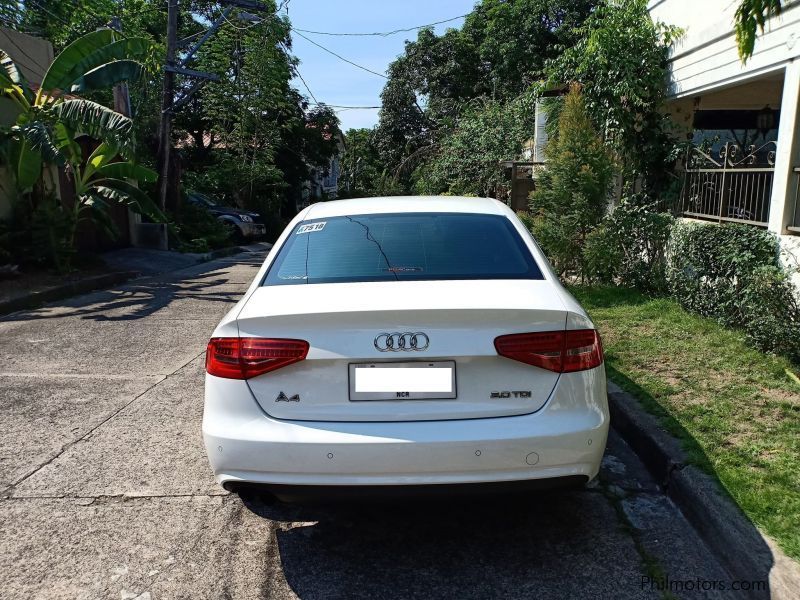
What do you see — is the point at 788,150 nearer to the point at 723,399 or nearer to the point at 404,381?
the point at 723,399

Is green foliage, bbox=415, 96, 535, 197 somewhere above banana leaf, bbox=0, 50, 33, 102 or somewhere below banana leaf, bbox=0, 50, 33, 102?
below

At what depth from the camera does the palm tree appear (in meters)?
10.6

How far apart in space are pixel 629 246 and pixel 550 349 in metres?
6.71

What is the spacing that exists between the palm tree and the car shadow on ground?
896cm

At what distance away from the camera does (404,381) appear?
9.09ft

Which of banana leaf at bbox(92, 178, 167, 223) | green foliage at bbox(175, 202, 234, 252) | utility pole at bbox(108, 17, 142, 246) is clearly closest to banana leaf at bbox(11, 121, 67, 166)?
banana leaf at bbox(92, 178, 167, 223)

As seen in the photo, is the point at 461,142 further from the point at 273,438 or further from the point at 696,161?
the point at 273,438

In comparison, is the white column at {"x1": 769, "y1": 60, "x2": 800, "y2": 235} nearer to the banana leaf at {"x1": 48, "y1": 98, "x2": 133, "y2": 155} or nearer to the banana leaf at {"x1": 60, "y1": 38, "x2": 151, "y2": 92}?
the banana leaf at {"x1": 48, "y1": 98, "x2": 133, "y2": 155}

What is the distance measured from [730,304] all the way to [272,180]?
2367 centimetres

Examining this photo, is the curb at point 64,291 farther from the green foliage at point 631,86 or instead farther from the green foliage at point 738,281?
the green foliage at point 738,281

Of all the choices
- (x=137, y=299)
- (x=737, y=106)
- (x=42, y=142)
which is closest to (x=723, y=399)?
(x=737, y=106)

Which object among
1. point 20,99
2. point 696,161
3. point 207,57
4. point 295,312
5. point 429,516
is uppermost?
point 207,57

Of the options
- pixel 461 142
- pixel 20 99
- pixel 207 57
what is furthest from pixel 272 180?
pixel 20 99

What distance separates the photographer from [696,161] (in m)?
8.48
